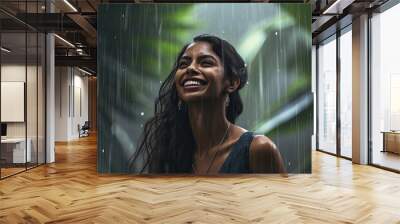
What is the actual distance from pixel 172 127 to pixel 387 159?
15.7 feet

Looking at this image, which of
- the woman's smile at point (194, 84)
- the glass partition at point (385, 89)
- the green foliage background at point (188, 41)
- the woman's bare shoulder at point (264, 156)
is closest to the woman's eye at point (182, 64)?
the green foliage background at point (188, 41)

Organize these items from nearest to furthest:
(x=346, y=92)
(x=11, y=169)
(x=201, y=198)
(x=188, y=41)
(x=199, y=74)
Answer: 1. (x=201, y=198)
2. (x=199, y=74)
3. (x=188, y=41)
4. (x=11, y=169)
5. (x=346, y=92)

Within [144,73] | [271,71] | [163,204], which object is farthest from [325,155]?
[163,204]

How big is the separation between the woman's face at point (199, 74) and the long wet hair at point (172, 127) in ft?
0.30

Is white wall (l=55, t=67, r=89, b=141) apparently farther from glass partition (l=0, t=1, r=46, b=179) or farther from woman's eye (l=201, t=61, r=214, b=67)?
woman's eye (l=201, t=61, r=214, b=67)

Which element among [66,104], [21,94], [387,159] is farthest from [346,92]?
[66,104]

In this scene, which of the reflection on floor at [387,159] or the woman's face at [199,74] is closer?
the woman's face at [199,74]

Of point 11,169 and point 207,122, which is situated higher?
point 207,122

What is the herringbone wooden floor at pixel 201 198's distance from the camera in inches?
170

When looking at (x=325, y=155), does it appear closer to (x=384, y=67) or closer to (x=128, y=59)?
(x=384, y=67)

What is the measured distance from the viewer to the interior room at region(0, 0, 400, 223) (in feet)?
15.8

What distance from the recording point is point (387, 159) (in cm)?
831

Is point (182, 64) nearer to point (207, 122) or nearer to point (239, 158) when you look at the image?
point (207, 122)

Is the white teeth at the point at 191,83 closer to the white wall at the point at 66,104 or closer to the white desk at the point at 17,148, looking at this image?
the white desk at the point at 17,148
